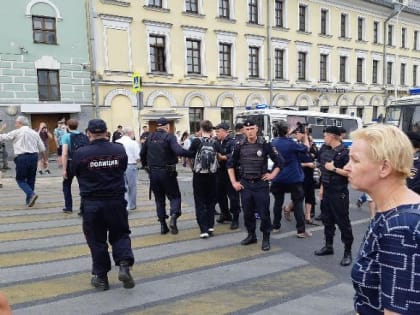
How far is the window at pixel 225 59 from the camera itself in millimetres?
25006

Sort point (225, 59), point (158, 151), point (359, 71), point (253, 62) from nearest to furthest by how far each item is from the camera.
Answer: point (158, 151)
point (225, 59)
point (253, 62)
point (359, 71)

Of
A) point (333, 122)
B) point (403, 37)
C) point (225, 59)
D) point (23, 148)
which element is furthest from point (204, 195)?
point (403, 37)

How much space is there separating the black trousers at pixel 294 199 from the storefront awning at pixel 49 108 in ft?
49.9

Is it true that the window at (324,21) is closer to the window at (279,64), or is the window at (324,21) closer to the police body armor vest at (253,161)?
the window at (279,64)

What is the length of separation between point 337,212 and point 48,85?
57.8 feet

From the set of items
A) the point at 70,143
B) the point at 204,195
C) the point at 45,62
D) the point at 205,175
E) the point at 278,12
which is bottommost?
the point at 204,195

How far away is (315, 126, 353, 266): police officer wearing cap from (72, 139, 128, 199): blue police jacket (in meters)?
2.82

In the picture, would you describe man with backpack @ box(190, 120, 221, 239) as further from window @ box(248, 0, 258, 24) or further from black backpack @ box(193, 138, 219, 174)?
window @ box(248, 0, 258, 24)

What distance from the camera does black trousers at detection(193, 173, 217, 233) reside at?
6.47 metres

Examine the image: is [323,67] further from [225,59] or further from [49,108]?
[49,108]

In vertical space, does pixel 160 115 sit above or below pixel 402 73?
below

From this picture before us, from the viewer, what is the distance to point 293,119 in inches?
660

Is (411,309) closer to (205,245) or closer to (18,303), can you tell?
(18,303)

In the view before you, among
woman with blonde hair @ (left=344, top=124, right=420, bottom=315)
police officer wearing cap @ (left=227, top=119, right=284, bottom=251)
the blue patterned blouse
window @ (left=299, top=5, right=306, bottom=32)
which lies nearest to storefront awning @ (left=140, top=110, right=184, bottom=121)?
window @ (left=299, top=5, right=306, bottom=32)
